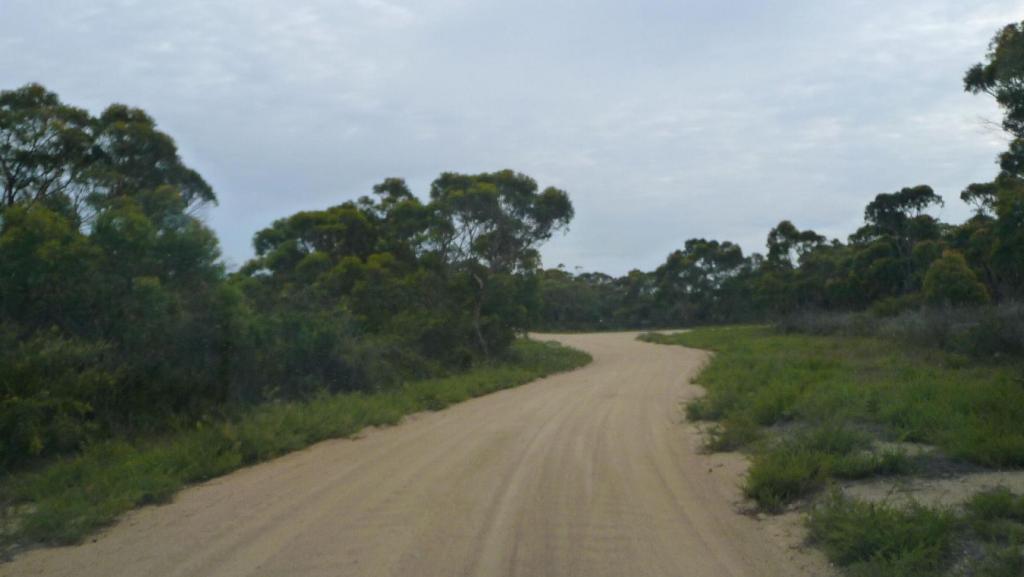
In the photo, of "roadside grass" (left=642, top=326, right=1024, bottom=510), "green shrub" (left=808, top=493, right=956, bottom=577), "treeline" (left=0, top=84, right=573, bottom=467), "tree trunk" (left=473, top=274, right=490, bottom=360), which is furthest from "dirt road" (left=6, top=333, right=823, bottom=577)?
"tree trunk" (left=473, top=274, right=490, bottom=360)

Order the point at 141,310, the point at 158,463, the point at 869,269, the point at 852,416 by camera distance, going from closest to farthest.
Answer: the point at 158,463 → the point at 852,416 → the point at 141,310 → the point at 869,269

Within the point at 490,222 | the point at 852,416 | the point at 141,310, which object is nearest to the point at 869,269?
the point at 490,222

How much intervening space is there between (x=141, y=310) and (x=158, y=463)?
4751mm

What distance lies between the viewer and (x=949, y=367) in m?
20.9

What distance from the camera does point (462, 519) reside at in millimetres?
8133

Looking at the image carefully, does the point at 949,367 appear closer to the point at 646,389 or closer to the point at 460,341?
the point at 646,389

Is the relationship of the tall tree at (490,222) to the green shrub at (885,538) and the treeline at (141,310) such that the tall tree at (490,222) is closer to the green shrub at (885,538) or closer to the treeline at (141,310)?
the treeline at (141,310)

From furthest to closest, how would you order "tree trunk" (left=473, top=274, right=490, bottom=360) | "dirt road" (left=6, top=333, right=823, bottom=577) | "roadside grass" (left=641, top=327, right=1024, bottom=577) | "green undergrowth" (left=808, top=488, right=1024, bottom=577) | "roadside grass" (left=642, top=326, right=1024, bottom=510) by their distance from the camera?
"tree trunk" (left=473, top=274, right=490, bottom=360) < "roadside grass" (left=642, top=326, right=1024, bottom=510) < "dirt road" (left=6, top=333, right=823, bottom=577) < "roadside grass" (left=641, top=327, right=1024, bottom=577) < "green undergrowth" (left=808, top=488, right=1024, bottom=577)

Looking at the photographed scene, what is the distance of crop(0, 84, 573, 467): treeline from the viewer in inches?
505

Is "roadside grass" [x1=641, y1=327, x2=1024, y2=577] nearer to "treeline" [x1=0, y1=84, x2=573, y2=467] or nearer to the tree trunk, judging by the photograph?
"treeline" [x1=0, y1=84, x2=573, y2=467]

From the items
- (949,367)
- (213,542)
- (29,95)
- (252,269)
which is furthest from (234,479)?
(252,269)

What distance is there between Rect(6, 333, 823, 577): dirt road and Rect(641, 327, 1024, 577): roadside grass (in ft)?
1.73

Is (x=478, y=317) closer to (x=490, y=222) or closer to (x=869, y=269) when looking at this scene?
(x=490, y=222)

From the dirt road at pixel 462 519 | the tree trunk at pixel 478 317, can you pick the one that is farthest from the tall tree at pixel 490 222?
the dirt road at pixel 462 519
